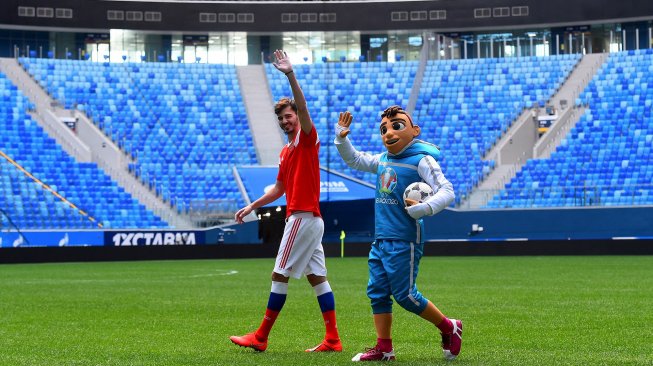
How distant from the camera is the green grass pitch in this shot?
893cm

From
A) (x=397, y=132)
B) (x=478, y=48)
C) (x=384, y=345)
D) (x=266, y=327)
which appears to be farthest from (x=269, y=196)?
(x=478, y=48)

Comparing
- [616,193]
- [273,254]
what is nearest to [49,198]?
[273,254]

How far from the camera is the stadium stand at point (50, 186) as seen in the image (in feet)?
139

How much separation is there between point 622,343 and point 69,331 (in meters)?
5.79

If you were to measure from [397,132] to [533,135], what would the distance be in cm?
4212

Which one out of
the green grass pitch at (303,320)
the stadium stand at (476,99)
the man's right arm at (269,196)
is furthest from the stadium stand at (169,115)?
the man's right arm at (269,196)

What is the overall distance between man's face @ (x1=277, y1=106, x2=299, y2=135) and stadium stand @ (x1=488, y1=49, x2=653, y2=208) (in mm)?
34900

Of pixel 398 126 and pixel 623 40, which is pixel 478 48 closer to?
pixel 623 40

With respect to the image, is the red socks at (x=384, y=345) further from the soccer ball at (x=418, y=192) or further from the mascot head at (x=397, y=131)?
the mascot head at (x=397, y=131)

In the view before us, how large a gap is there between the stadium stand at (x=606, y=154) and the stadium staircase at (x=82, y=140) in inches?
585

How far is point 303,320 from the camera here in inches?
512

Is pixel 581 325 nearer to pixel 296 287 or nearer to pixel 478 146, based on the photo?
pixel 296 287

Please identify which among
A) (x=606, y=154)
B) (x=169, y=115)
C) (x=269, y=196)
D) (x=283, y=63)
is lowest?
(x=269, y=196)

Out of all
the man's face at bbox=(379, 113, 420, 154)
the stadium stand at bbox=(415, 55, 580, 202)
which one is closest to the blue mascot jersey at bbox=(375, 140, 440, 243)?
the man's face at bbox=(379, 113, 420, 154)
